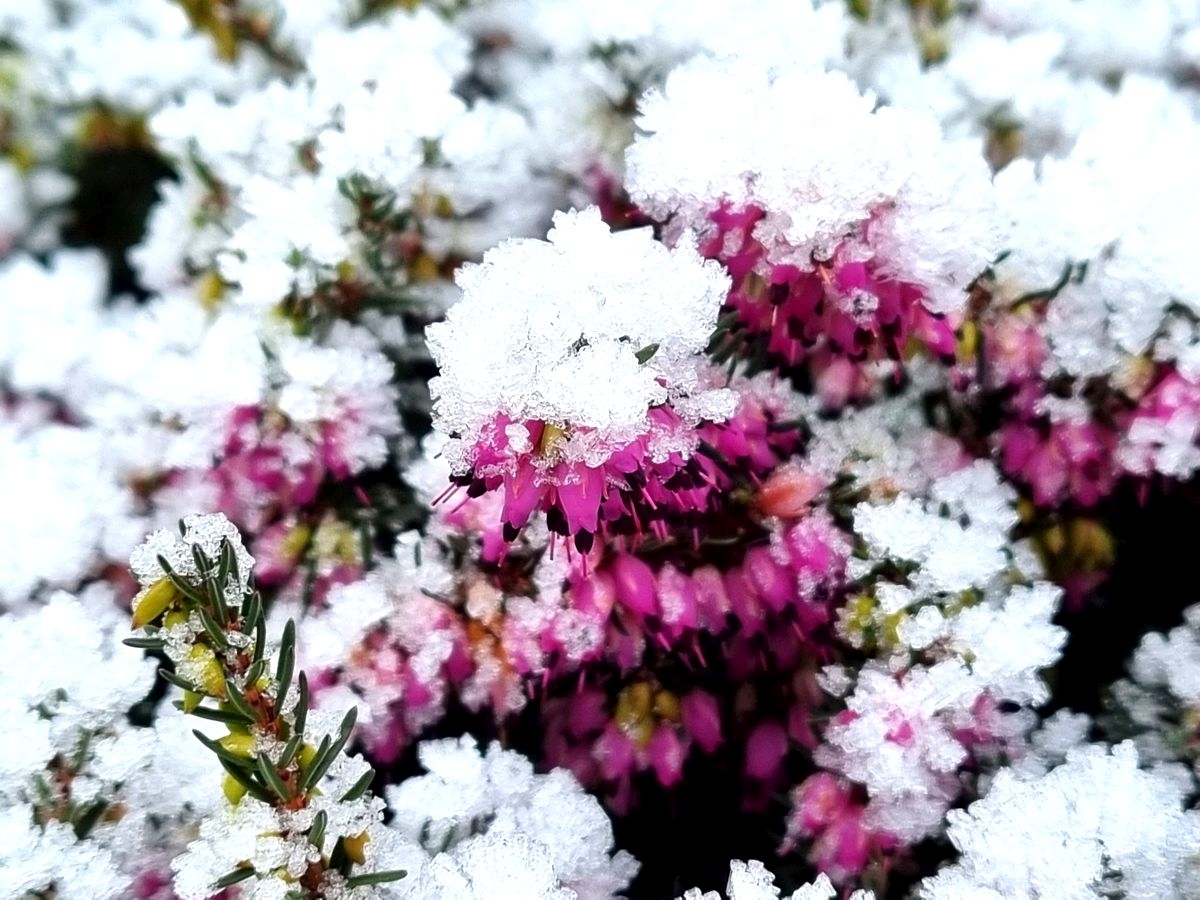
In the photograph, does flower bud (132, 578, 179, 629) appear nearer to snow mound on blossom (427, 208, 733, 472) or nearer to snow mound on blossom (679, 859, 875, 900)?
snow mound on blossom (427, 208, 733, 472)


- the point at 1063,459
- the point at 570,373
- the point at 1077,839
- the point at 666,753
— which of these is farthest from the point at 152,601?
the point at 1063,459

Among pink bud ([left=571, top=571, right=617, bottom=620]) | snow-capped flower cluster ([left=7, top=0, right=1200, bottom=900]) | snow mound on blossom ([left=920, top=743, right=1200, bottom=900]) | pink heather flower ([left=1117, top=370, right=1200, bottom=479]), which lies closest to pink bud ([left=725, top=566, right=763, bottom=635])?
snow-capped flower cluster ([left=7, top=0, right=1200, bottom=900])

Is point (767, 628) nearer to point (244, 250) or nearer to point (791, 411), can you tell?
point (791, 411)

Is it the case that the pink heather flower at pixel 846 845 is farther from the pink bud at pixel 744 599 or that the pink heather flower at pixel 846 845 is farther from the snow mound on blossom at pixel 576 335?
the snow mound on blossom at pixel 576 335

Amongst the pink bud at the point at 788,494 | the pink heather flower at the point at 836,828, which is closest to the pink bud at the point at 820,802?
the pink heather flower at the point at 836,828

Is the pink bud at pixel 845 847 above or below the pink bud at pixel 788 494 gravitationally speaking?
below

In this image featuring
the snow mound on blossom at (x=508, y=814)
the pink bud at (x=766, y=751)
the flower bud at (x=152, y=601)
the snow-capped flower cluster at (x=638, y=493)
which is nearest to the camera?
the flower bud at (x=152, y=601)

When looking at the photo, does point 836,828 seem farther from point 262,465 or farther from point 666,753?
point 262,465

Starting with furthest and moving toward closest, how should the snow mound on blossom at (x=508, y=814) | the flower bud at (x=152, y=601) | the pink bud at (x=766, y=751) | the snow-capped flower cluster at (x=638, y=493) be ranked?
the pink bud at (x=766, y=751) < the snow mound on blossom at (x=508, y=814) < the snow-capped flower cluster at (x=638, y=493) < the flower bud at (x=152, y=601)
